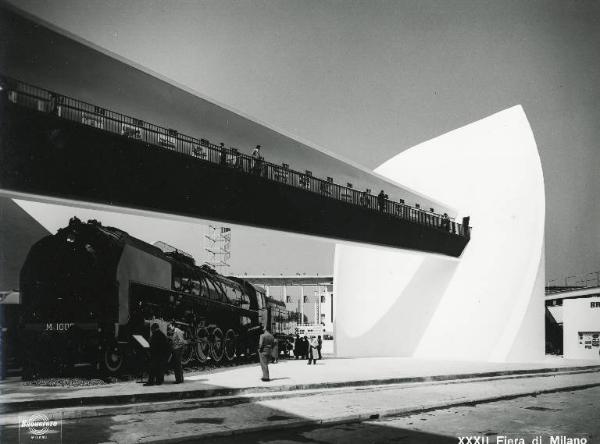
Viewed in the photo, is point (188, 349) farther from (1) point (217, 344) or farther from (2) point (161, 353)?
(2) point (161, 353)

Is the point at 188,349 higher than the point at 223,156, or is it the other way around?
the point at 223,156

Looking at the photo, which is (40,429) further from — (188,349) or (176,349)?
(188,349)

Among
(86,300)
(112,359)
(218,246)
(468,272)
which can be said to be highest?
(218,246)

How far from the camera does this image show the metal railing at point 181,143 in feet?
38.0

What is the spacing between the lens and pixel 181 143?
590 inches


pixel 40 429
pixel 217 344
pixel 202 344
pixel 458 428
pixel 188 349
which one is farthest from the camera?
pixel 217 344

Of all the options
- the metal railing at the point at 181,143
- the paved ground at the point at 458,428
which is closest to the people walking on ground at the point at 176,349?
the metal railing at the point at 181,143

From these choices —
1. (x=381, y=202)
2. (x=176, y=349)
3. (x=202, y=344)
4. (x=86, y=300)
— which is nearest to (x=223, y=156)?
(x=202, y=344)

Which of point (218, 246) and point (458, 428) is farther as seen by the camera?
point (218, 246)

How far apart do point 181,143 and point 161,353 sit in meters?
5.30

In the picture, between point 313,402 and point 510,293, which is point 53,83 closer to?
point 313,402

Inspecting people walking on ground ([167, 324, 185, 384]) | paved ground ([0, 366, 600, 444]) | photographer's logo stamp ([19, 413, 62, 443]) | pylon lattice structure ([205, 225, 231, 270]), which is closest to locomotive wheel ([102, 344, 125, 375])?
people walking on ground ([167, 324, 185, 384])

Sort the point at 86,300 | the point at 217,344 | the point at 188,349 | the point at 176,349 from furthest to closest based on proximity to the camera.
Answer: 1. the point at 217,344
2. the point at 188,349
3. the point at 176,349
4. the point at 86,300

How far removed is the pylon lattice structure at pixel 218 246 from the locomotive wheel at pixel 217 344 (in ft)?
110
